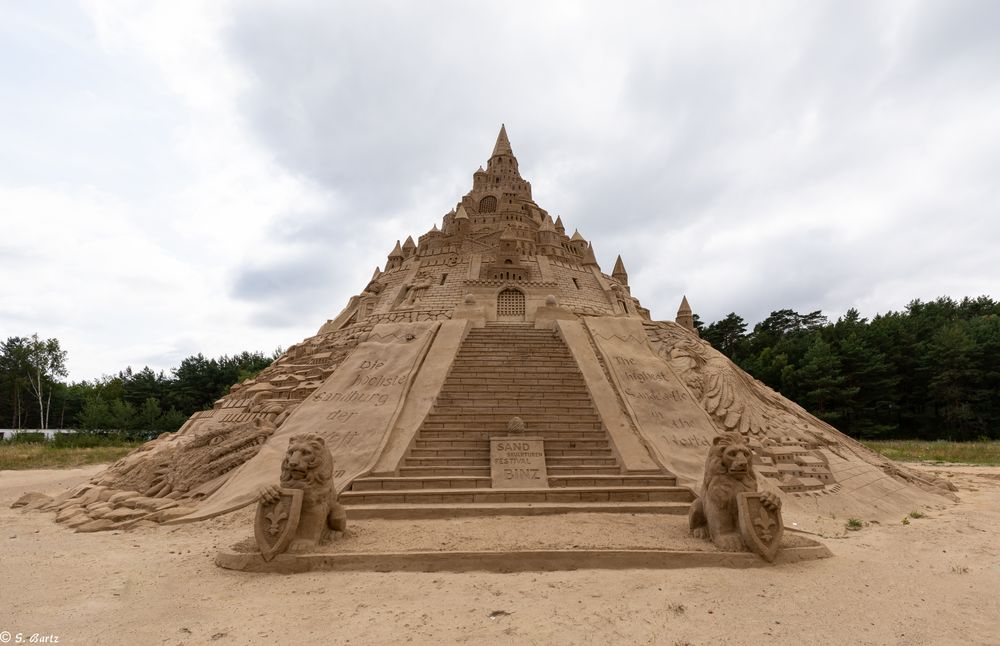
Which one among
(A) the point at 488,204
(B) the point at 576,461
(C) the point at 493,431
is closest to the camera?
(B) the point at 576,461

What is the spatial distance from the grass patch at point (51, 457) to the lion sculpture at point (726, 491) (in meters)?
24.4

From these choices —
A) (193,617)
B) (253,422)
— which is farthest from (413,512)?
(253,422)

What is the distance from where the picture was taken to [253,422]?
11.8 meters

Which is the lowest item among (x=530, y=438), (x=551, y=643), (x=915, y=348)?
(x=551, y=643)

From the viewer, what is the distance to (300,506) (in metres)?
6.06

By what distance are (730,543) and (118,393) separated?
164 feet

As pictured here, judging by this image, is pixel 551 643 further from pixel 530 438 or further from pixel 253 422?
pixel 253 422

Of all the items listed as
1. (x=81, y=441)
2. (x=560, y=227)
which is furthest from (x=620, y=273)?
(x=81, y=441)

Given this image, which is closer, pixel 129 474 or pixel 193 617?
pixel 193 617

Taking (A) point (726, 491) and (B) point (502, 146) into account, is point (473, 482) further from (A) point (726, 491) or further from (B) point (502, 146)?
(B) point (502, 146)

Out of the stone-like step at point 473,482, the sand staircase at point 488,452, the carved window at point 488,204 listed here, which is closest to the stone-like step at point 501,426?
the sand staircase at point 488,452

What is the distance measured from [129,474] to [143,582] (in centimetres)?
799

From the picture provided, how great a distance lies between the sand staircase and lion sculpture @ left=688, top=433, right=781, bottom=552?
1625mm

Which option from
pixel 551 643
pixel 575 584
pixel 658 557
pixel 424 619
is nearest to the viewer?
pixel 551 643
